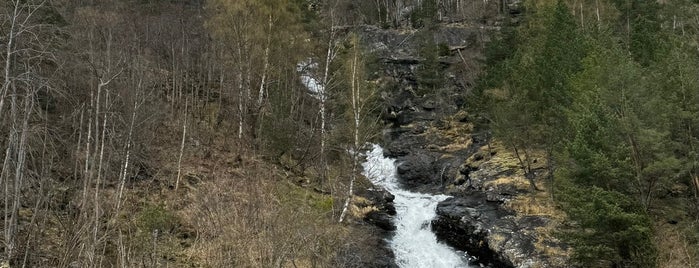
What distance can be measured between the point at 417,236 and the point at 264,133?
318 inches

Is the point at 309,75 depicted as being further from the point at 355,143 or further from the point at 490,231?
the point at 490,231

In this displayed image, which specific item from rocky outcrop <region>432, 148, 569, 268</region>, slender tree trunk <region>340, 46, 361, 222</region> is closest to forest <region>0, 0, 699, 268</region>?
slender tree trunk <region>340, 46, 361, 222</region>

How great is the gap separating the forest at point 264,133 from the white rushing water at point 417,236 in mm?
1704

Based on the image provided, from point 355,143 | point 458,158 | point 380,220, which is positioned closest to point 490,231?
point 380,220

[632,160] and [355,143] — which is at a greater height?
[632,160]

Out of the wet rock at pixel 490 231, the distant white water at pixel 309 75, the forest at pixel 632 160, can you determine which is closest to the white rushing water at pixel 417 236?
the wet rock at pixel 490 231

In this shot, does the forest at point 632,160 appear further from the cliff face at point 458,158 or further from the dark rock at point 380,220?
the dark rock at point 380,220

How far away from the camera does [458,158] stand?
108 ft

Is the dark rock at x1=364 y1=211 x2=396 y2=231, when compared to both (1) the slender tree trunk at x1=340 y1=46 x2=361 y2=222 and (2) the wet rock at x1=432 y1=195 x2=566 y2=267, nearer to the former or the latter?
(1) the slender tree trunk at x1=340 y1=46 x2=361 y2=222

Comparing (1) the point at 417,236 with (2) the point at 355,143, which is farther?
(1) the point at 417,236

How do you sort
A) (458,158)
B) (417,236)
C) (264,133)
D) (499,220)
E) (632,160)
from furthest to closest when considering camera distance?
(458,158) < (264,133) < (417,236) < (499,220) < (632,160)

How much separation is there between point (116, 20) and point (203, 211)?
18.9m

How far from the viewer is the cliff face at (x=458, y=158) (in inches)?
763

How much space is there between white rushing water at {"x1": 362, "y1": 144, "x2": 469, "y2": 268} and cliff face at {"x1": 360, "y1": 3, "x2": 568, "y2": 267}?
593 mm
